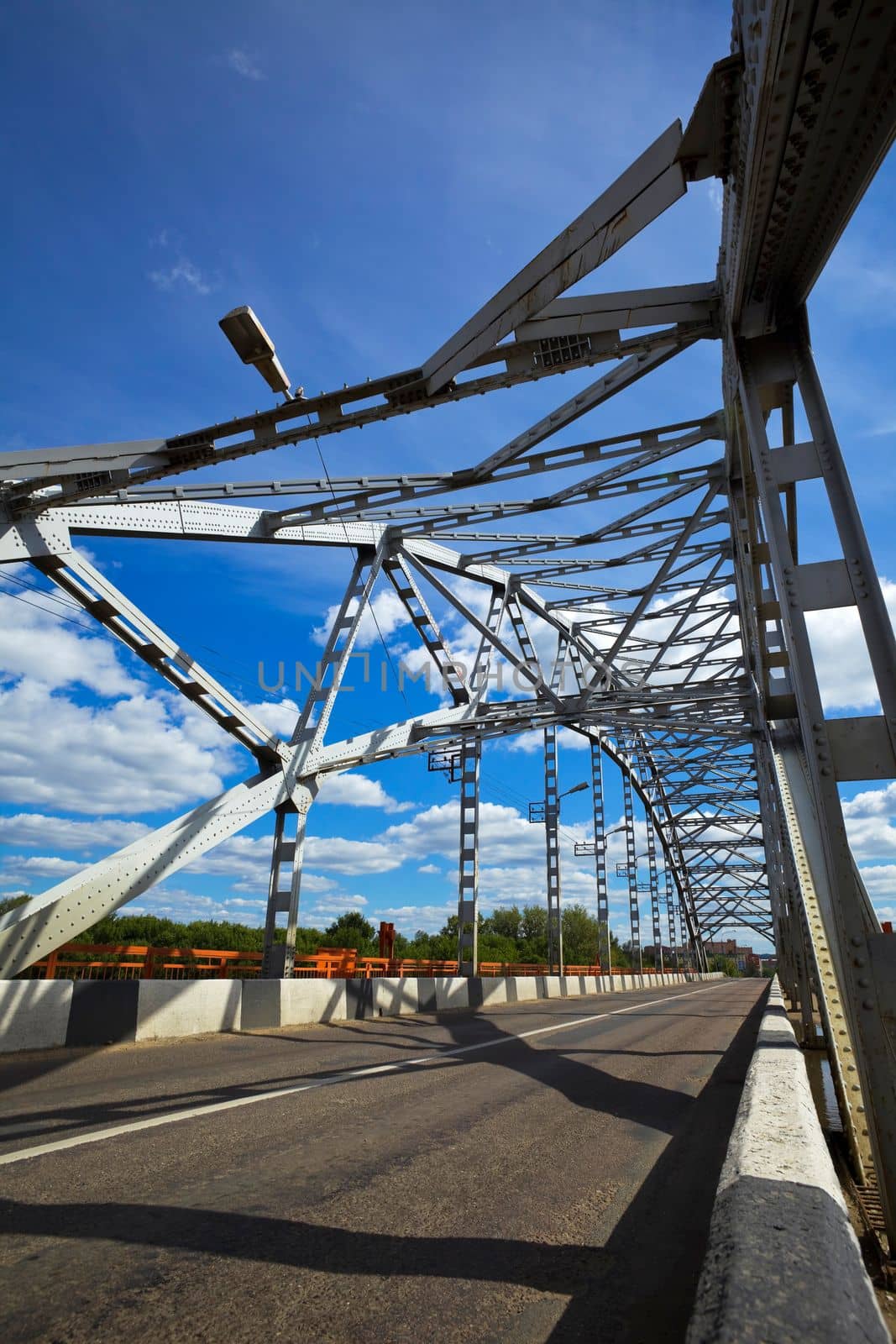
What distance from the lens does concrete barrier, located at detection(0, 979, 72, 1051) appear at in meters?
9.49

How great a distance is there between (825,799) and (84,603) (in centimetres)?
1383

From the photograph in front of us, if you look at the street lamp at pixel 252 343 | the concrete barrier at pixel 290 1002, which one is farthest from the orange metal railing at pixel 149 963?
the street lamp at pixel 252 343

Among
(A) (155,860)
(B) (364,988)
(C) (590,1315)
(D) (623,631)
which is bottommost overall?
(C) (590,1315)

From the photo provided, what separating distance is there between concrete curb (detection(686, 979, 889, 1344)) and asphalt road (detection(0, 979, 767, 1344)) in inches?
26.3

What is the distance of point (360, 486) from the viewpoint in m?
15.3

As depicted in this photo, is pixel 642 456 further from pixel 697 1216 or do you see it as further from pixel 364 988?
pixel 697 1216

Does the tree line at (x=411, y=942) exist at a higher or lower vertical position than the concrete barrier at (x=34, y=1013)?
higher

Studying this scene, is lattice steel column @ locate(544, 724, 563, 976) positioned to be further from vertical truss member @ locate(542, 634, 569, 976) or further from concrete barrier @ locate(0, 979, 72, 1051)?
concrete barrier @ locate(0, 979, 72, 1051)

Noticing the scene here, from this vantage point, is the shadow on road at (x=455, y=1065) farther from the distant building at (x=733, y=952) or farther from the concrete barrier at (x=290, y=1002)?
the distant building at (x=733, y=952)

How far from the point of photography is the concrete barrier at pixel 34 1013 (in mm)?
9492

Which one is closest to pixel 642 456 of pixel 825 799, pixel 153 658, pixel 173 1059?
pixel 153 658

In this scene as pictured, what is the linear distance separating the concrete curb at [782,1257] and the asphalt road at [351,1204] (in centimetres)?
67

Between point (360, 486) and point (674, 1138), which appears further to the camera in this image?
point (360, 486)

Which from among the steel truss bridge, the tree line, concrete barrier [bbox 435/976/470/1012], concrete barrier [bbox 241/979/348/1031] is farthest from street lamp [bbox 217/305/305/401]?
the tree line
